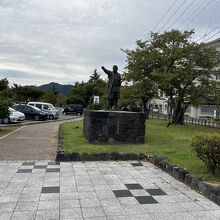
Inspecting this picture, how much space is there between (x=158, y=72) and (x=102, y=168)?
60.8 ft

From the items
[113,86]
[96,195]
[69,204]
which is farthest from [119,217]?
[113,86]

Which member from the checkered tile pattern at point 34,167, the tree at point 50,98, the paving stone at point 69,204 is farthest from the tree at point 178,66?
the tree at point 50,98

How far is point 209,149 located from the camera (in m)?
6.84

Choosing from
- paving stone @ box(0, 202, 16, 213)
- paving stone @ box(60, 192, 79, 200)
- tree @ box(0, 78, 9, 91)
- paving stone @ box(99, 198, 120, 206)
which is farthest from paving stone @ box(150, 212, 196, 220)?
tree @ box(0, 78, 9, 91)

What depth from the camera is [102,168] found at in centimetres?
876

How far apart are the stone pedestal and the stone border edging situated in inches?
123

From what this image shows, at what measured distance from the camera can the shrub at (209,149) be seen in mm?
6824

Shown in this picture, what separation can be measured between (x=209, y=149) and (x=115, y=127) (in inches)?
269

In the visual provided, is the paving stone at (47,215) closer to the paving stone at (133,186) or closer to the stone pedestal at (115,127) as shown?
the paving stone at (133,186)

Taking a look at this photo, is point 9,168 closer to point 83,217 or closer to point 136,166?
point 136,166

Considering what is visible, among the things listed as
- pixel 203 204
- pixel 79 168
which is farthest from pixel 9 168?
pixel 203 204

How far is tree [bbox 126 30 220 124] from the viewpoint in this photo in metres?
25.7

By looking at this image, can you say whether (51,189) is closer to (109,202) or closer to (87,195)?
(87,195)

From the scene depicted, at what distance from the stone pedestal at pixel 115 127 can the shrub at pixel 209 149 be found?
6.23 metres
